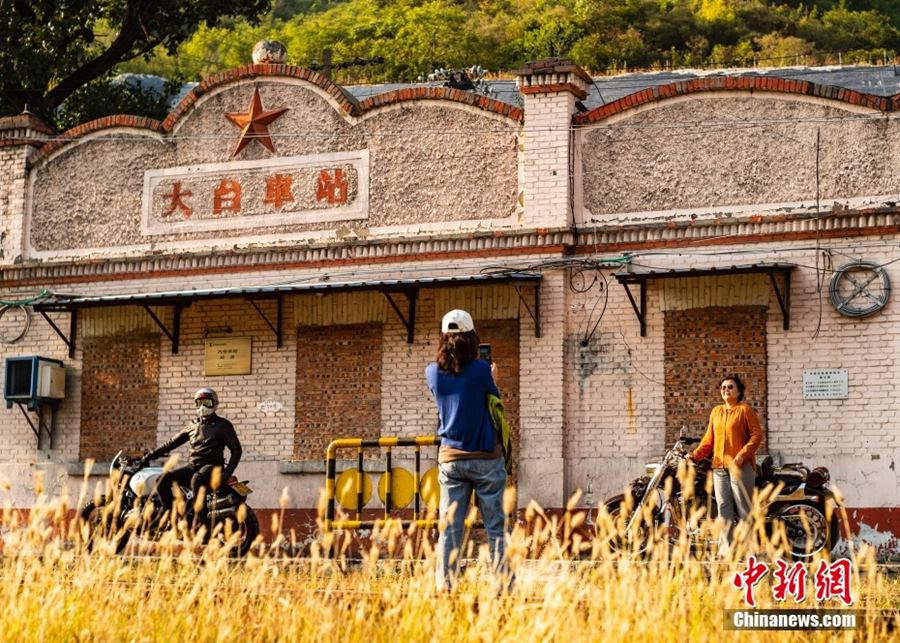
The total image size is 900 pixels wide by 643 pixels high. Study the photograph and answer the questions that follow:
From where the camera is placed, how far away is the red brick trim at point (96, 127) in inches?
813

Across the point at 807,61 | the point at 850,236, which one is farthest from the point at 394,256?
the point at 807,61

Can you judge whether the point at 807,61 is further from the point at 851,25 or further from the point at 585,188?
the point at 585,188

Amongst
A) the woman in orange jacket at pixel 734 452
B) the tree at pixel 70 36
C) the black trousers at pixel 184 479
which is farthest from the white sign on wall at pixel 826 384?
the tree at pixel 70 36

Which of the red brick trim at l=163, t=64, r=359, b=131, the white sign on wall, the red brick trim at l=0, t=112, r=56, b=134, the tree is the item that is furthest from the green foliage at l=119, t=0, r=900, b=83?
the white sign on wall

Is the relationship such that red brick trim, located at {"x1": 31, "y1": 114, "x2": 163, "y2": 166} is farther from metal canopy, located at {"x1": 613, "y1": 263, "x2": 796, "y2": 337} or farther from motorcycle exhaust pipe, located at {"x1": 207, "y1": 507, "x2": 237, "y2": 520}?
motorcycle exhaust pipe, located at {"x1": 207, "y1": 507, "x2": 237, "y2": 520}

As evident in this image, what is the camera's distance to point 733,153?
17812 millimetres

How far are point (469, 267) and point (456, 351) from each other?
8.64 metres

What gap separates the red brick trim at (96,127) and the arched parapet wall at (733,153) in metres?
6.24

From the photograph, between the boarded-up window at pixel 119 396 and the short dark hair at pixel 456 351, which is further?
the boarded-up window at pixel 119 396

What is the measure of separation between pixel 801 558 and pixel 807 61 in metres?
45.4

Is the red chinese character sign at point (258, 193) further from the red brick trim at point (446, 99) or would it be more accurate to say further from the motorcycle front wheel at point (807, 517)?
the motorcycle front wheel at point (807, 517)

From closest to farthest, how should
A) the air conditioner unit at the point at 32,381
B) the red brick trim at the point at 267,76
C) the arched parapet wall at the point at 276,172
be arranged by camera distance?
the arched parapet wall at the point at 276,172
the red brick trim at the point at 267,76
the air conditioner unit at the point at 32,381

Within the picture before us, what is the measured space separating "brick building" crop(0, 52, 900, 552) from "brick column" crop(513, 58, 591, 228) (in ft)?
0.09

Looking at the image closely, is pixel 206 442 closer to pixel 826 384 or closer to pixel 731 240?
pixel 731 240
